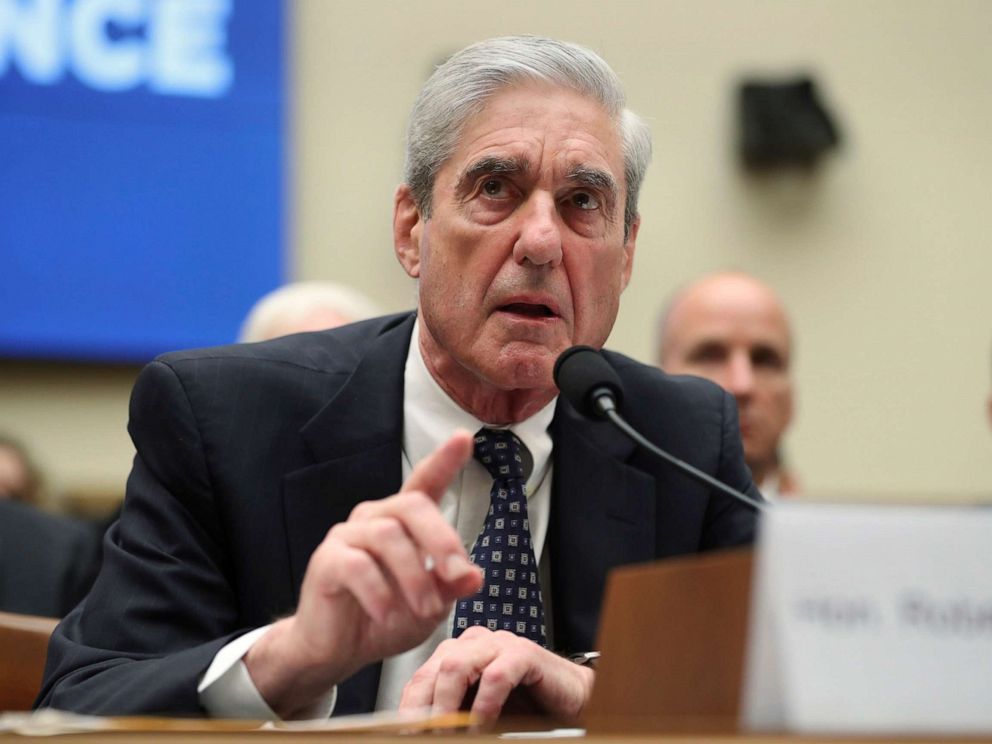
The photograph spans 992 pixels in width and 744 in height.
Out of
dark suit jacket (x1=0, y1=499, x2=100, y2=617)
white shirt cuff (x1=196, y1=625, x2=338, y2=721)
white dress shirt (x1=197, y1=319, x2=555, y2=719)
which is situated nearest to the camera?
white shirt cuff (x1=196, y1=625, x2=338, y2=721)

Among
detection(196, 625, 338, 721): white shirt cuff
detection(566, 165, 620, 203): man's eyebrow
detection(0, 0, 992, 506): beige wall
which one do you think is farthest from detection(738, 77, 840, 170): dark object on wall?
detection(196, 625, 338, 721): white shirt cuff

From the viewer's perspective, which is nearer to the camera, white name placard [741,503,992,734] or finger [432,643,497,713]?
white name placard [741,503,992,734]

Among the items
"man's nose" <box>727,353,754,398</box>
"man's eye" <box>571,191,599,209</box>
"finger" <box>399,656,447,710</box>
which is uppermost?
"man's eye" <box>571,191,599,209</box>

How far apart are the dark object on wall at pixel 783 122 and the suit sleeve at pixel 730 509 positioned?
117 inches

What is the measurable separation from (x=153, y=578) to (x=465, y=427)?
18.5 inches

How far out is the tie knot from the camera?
1.83 m

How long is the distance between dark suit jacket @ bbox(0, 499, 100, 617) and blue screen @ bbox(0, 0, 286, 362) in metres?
1.36

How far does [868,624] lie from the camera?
0.93 m

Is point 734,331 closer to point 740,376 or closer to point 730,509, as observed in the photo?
point 740,376

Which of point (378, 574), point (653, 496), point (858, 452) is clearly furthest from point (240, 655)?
point (858, 452)

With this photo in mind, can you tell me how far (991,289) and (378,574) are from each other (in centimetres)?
434

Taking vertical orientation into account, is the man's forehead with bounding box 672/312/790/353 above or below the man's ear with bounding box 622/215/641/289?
below

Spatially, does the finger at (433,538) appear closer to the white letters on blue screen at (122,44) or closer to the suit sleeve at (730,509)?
the suit sleeve at (730,509)

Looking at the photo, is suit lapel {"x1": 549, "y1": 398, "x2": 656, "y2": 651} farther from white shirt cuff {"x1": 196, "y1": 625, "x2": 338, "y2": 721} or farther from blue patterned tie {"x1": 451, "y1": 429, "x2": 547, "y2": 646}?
white shirt cuff {"x1": 196, "y1": 625, "x2": 338, "y2": 721}
